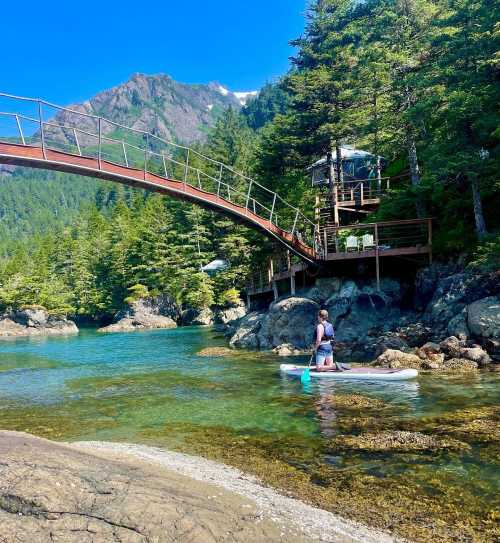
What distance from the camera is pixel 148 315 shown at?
2333 inches

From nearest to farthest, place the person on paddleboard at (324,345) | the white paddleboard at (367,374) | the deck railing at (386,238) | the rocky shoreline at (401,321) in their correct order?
1. the white paddleboard at (367,374)
2. the person on paddleboard at (324,345)
3. the rocky shoreline at (401,321)
4. the deck railing at (386,238)

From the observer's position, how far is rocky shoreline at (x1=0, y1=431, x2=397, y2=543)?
4.77m

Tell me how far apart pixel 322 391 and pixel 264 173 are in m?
26.6

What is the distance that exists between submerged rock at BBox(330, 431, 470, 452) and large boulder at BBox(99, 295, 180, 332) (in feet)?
162

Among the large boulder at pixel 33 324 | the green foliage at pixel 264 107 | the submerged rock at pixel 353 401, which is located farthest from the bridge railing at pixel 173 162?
the green foliage at pixel 264 107

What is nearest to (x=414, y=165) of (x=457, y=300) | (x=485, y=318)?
(x=457, y=300)

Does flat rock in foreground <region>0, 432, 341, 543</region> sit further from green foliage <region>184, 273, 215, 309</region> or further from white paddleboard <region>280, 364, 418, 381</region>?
green foliage <region>184, 273, 215, 309</region>

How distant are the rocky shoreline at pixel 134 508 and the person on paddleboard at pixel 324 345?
9361 millimetres

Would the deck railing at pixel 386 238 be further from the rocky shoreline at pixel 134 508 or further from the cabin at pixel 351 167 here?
the rocky shoreline at pixel 134 508

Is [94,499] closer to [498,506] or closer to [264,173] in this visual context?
[498,506]

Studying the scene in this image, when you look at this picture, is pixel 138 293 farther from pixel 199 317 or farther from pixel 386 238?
pixel 386 238

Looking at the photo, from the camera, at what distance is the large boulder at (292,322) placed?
23.9m

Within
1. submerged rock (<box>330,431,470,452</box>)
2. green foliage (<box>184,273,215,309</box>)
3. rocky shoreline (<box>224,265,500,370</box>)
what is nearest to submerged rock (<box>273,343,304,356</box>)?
rocky shoreline (<box>224,265,500,370</box>)

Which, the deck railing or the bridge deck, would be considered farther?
the deck railing
